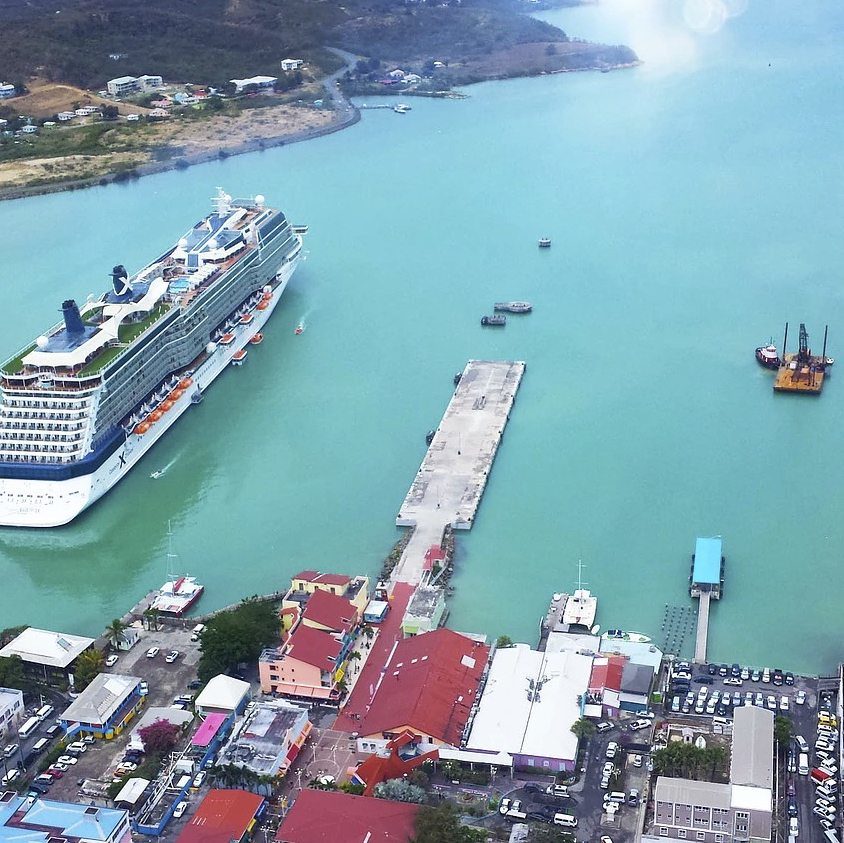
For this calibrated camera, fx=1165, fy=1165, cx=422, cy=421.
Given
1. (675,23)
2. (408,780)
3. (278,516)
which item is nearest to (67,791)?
(408,780)

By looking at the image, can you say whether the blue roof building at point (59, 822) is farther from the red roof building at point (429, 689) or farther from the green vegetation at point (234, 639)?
the red roof building at point (429, 689)

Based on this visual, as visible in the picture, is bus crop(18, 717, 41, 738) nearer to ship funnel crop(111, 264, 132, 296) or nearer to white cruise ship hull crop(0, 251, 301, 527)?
white cruise ship hull crop(0, 251, 301, 527)

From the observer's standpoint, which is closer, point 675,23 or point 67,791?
point 67,791

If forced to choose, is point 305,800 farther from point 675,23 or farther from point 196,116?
point 675,23

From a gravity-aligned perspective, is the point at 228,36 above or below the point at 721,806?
above

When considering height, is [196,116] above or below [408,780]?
above

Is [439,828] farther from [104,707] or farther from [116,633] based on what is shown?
[116,633]

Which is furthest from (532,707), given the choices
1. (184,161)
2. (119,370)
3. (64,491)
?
(184,161)

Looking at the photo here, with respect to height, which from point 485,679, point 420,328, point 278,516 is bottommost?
point 485,679
